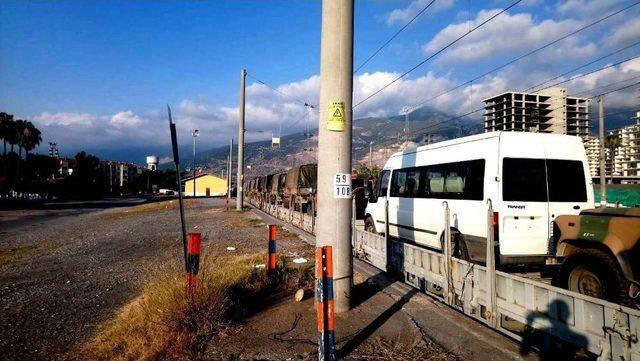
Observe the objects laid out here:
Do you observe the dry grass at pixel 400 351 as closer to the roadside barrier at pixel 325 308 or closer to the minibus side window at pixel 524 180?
the roadside barrier at pixel 325 308

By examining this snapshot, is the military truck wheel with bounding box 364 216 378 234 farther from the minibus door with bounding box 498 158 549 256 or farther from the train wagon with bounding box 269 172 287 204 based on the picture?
the train wagon with bounding box 269 172 287 204

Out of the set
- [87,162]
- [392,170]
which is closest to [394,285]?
[392,170]

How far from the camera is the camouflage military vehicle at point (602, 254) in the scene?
4730 mm

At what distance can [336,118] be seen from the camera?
5656 mm

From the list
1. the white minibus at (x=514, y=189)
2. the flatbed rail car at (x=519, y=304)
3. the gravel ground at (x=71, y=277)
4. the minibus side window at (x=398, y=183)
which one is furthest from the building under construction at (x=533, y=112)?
the flatbed rail car at (x=519, y=304)

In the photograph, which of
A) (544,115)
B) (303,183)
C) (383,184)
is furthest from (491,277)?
(544,115)

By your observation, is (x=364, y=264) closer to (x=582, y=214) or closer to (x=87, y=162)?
(x=582, y=214)

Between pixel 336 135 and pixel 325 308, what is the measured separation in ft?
8.04

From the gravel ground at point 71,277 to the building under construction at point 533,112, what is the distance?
36503 mm

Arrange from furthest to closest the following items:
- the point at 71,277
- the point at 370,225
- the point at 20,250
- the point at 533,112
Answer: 1. the point at 533,112
2. the point at 20,250
3. the point at 370,225
4. the point at 71,277

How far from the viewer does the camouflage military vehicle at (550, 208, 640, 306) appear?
4.73 metres

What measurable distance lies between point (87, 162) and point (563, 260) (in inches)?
3531

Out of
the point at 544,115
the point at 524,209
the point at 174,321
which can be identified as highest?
the point at 544,115

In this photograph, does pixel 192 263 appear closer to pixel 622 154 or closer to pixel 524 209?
pixel 524 209
